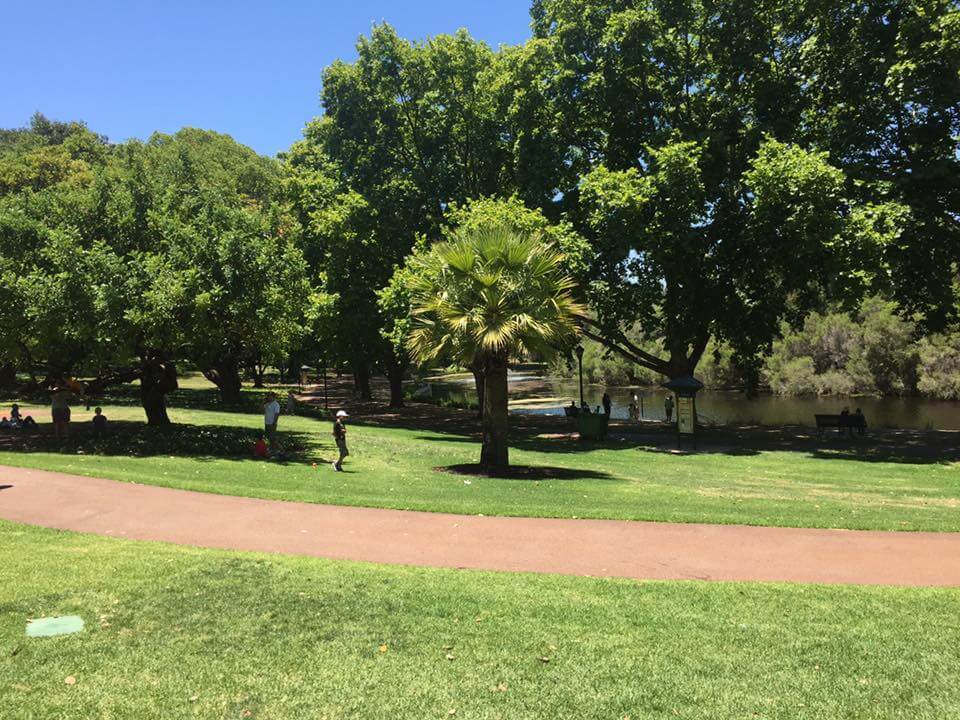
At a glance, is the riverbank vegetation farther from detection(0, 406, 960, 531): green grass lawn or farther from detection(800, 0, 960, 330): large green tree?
detection(0, 406, 960, 531): green grass lawn

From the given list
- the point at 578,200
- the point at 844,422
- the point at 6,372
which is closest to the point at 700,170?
the point at 578,200

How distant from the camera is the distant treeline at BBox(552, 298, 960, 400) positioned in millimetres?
45062

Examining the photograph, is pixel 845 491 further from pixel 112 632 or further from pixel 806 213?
pixel 112 632

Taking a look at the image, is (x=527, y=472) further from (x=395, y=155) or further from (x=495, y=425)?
(x=395, y=155)

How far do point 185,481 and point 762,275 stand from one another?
842 inches

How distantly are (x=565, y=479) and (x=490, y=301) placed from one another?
13.2ft

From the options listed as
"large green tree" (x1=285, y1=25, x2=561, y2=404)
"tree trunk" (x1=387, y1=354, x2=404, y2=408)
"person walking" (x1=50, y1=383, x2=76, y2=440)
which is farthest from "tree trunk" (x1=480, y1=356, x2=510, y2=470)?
"tree trunk" (x1=387, y1=354, x2=404, y2=408)

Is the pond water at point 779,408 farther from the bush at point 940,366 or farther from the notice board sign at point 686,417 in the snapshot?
the notice board sign at point 686,417

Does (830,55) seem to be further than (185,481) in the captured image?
Yes

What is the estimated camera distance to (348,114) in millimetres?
30328

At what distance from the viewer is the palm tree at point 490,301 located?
14.2m

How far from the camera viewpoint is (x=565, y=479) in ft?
48.4

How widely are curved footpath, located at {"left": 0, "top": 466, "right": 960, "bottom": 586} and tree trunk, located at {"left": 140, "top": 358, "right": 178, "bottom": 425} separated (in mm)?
8951

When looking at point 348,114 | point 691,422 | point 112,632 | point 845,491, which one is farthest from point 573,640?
point 348,114
